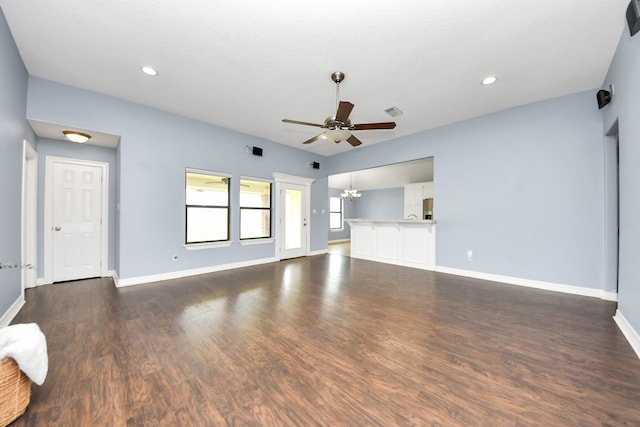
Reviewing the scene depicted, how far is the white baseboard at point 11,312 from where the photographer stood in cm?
249

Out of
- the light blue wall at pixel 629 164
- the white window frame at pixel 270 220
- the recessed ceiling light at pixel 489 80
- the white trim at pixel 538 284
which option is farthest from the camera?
the white window frame at pixel 270 220

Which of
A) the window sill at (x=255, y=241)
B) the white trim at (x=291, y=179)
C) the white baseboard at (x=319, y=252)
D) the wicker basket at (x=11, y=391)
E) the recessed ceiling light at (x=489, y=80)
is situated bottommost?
the white baseboard at (x=319, y=252)

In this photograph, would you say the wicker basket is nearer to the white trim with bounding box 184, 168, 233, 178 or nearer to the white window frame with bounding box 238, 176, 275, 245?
the white trim with bounding box 184, 168, 233, 178

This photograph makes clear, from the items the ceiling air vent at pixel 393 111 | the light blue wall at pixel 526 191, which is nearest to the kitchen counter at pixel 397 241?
the light blue wall at pixel 526 191

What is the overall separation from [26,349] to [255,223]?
4470 millimetres

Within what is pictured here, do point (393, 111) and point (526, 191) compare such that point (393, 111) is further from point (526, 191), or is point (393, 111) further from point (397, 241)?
point (397, 241)

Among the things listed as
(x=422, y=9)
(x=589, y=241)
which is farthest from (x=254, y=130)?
(x=589, y=241)

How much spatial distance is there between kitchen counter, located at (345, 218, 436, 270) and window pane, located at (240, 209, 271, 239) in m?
2.25

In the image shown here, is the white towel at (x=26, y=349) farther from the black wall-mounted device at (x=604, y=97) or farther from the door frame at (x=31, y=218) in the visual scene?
the black wall-mounted device at (x=604, y=97)

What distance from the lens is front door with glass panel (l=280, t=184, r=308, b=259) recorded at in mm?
6434

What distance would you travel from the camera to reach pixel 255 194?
19.2 ft

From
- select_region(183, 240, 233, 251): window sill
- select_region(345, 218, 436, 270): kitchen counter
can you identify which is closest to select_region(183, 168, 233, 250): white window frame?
select_region(183, 240, 233, 251): window sill

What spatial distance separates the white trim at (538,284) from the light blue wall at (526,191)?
6 centimetres

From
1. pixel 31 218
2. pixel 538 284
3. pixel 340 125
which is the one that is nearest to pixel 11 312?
pixel 31 218
